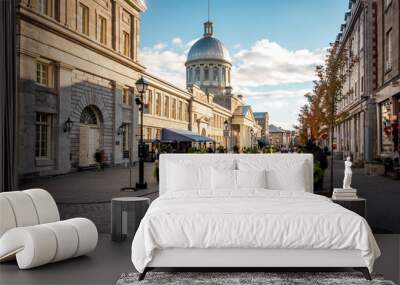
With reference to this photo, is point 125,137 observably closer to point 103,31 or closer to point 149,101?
point 149,101

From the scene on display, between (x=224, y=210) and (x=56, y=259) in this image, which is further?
(x=56, y=259)

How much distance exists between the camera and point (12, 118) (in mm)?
6965

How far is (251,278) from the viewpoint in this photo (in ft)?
14.0

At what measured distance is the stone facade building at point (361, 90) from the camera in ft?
39.1

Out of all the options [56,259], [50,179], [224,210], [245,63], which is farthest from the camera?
[245,63]

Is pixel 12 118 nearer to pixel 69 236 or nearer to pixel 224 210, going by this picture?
pixel 69 236

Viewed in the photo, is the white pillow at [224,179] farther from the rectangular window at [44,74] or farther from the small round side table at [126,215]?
the rectangular window at [44,74]

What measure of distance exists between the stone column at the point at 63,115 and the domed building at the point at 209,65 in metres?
2.58

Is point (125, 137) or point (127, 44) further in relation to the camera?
point (125, 137)

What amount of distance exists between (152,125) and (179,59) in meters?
1.73

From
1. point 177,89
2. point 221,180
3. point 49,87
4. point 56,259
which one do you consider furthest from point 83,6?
point 56,259

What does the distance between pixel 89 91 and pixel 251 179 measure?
245 inches

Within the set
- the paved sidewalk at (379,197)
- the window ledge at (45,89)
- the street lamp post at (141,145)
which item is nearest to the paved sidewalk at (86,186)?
the street lamp post at (141,145)

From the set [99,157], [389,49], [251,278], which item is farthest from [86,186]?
[389,49]
